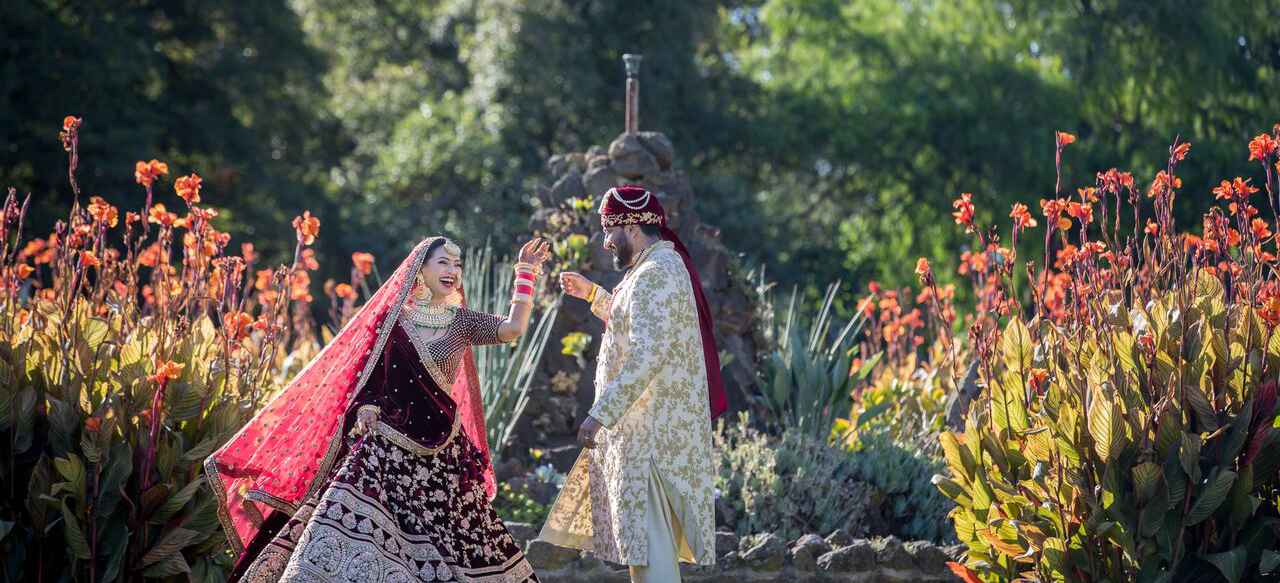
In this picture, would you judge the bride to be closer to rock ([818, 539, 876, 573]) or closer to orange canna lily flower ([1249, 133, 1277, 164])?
rock ([818, 539, 876, 573])

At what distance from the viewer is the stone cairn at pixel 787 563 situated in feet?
19.6

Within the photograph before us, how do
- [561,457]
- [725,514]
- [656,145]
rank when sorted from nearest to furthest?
[725,514] → [561,457] → [656,145]

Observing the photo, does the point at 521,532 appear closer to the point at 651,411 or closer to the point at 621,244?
the point at 651,411

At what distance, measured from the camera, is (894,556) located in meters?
6.04

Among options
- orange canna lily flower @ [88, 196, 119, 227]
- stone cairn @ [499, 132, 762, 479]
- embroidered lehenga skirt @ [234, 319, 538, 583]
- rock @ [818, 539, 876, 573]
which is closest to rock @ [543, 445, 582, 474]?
stone cairn @ [499, 132, 762, 479]

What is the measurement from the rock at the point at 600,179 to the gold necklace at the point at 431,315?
3.38 m

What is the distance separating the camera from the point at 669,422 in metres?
4.82

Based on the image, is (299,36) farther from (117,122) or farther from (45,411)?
(45,411)

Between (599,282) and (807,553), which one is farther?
Result: (599,282)

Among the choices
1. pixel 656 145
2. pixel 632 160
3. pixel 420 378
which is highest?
pixel 656 145

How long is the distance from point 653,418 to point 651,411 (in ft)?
0.08

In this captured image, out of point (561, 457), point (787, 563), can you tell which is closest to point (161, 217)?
point (787, 563)

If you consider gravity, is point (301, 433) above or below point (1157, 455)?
above

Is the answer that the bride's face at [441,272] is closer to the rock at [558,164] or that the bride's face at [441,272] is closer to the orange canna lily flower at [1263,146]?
the orange canna lily flower at [1263,146]
